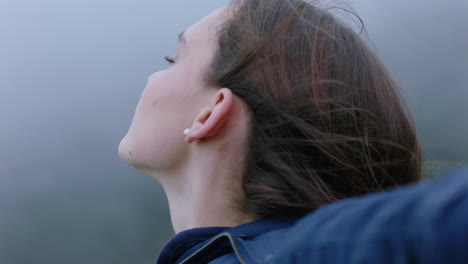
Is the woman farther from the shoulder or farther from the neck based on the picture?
the shoulder

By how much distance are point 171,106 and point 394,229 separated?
62 cm

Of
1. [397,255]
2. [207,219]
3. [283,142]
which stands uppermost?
[397,255]

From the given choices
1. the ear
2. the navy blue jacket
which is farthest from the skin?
the navy blue jacket

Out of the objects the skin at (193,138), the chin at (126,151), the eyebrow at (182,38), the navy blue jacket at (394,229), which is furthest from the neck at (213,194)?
the navy blue jacket at (394,229)

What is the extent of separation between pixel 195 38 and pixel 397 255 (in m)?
0.72

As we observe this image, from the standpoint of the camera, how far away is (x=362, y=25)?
36.2 inches

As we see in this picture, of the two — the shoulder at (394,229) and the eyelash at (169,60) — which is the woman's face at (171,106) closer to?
the eyelash at (169,60)

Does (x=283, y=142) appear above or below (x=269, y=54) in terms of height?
below

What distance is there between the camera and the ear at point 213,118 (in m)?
0.72

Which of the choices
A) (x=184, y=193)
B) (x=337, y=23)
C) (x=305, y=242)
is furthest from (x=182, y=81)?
(x=305, y=242)

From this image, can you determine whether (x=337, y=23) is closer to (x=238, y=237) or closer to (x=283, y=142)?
(x=283, y=142)

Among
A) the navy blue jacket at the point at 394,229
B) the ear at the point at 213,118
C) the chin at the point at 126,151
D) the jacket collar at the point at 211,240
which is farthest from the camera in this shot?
the chin at the point at 126,151

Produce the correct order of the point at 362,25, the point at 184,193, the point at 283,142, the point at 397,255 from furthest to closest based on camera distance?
the point at 362,25
the point at 184,193
the point at 283,142
the point at 397,255

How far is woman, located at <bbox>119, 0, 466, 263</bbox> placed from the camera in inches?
27.2
